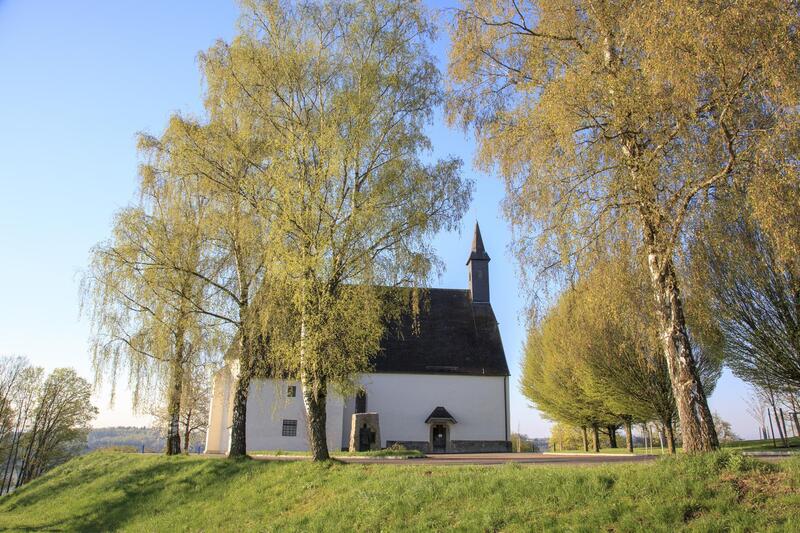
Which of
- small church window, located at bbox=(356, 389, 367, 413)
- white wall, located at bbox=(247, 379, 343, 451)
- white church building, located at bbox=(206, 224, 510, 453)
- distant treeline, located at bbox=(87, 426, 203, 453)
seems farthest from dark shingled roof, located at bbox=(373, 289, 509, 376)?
distant treeline, located at bbox=(87, 426, 203, 453)

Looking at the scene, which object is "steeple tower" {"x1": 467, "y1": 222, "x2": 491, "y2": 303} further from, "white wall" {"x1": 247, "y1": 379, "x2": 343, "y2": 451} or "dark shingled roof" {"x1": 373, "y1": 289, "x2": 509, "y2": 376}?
"white wall" {"x1": 247, "y1": 379, "x2": 343, "y2": 451}

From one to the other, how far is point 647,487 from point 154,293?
15.5 meters

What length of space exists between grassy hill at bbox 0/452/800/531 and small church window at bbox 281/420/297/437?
50.9ft

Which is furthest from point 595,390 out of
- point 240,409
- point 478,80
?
point 478,80

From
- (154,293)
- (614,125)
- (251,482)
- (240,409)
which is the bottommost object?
(251,482)

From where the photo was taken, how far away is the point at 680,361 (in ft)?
31.2

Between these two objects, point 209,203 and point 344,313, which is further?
point 209,203

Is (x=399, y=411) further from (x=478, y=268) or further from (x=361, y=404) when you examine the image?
(x=478, y=268)

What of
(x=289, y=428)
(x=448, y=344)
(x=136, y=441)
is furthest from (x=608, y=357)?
(x=136, y=441)

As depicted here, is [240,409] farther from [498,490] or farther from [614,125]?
[614,125]

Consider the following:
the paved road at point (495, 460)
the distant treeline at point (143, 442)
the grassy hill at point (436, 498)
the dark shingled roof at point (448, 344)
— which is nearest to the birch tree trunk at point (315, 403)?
the grassy hill at point (436, 498)

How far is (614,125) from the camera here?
980cm

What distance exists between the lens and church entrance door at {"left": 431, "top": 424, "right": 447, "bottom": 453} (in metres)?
35.1

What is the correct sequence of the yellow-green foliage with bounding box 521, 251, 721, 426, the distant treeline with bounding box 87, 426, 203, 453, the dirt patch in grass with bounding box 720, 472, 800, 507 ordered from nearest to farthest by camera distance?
the dirt patch in grass with bounding box 720, 472, 800, 507 < the yellow-green foliage with bounding box 521, 251, 721, 426 < the distant treeline with bounding box 87, 426, 203, 453
